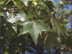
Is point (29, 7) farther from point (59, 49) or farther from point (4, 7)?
point (59, 49)

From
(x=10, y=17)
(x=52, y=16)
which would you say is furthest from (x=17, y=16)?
(x=52, y=16)

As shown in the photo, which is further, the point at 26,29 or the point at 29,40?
the point at 29,40

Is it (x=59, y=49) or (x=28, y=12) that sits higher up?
(x=28, y=12)

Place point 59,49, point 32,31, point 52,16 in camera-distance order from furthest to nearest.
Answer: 1. point 59,49
2. point 52,16
3. point 32,31

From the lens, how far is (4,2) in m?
0.63

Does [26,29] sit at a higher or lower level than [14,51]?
higher

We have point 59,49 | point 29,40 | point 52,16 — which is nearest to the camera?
point 52,16

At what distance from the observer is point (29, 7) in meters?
0.66

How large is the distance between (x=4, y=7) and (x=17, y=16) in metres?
0.11

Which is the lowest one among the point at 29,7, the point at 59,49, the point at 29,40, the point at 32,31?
the point at 59,49

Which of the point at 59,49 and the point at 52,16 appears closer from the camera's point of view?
the point at 52,16

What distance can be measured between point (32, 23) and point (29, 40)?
40cm

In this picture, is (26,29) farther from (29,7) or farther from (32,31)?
(29,7)

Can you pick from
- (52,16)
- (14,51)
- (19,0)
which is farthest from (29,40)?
(19,0)
